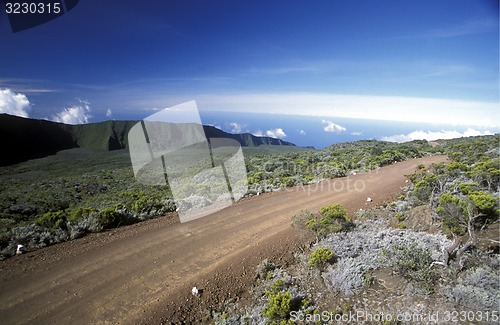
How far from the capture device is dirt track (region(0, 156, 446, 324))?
594 centimetres

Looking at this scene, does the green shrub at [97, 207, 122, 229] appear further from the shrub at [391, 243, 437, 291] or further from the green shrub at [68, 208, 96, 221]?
the shrub at [391, 243, 437, 291]

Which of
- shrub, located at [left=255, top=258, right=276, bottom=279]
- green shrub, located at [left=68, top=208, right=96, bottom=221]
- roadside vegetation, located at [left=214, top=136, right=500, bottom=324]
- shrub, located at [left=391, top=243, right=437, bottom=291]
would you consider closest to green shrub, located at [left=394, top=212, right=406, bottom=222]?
roadside vegetation, located at [left=214, top=136, right=500, bottom=324]

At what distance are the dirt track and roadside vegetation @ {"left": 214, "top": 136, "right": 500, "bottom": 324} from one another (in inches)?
36.2

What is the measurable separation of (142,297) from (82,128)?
16274cm

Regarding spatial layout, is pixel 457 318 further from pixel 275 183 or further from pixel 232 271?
pixel 275 183

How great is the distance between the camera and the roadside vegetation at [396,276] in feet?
17.0

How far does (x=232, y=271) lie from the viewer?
7512 millimetres

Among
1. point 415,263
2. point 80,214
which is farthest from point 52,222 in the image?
point 415,263

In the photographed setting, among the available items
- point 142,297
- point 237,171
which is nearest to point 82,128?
point 237,171

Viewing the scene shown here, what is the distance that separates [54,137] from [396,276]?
514 ft

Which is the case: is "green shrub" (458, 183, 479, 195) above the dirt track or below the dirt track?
above

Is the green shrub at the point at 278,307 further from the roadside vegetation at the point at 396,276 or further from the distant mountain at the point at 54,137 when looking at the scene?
the distant mountain at the point at 54,137

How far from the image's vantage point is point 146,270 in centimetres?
753

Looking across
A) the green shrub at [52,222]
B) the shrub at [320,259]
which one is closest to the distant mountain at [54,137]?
the green shrub at [52,222]
